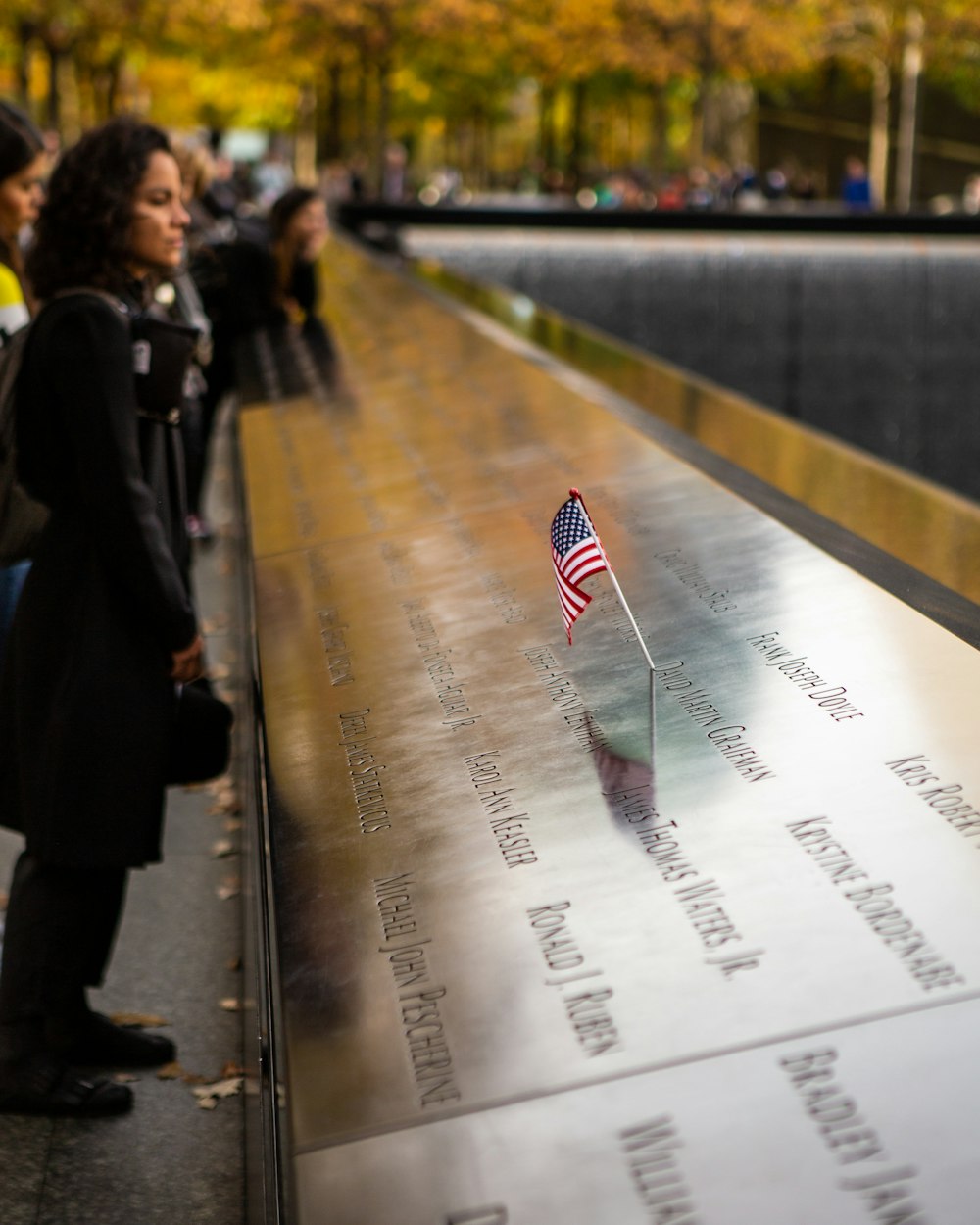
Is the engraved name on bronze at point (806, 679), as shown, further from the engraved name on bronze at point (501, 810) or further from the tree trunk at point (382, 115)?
the tree trunk at point (382, 115)

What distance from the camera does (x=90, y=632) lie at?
3.19 metres

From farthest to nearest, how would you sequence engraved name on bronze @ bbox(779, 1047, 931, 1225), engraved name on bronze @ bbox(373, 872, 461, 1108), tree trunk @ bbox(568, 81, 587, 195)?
tree trunk @ bbox(568, 81, 587, 195) < engraved name on bronze @ bbox(373, 872, 461, 1108) < engraved name on bronze @ bbox(779, 1047, 931, 1225)

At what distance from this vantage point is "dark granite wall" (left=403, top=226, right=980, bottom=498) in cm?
1508

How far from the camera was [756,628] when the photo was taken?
9.39ft

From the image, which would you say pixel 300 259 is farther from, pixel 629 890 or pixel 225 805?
pixel 629 890

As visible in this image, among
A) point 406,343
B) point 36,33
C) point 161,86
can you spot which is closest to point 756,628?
point 406,343

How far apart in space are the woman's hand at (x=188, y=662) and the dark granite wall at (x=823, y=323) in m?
12.3

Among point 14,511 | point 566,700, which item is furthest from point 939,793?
point 14,511

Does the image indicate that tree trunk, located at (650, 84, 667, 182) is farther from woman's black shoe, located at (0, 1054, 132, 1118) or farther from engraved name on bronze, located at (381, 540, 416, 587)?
woman's black shoe, located at (0, 1054, 132, 1118)

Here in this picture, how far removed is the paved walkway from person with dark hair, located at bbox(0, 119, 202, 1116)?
14 cm

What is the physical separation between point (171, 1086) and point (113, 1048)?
16 cm

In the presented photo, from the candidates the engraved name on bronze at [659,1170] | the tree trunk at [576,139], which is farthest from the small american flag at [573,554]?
the tree trunk at [576,139]

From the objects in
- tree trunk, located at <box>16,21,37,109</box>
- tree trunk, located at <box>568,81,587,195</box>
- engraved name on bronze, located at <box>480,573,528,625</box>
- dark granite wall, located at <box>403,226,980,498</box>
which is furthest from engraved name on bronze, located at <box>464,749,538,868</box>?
tree trunk, located at <box>568,81,587,195</box>

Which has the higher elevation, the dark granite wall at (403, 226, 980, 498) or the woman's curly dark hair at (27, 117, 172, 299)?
the woman's curly dark hair at (27, 117, 172, 299)
